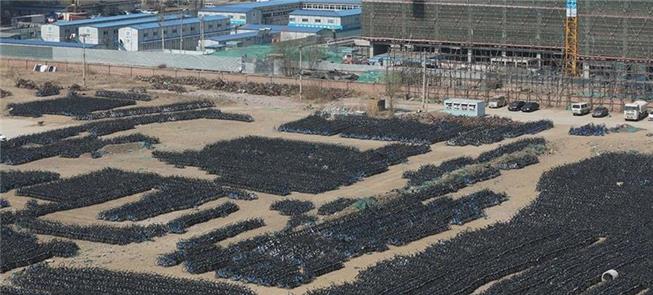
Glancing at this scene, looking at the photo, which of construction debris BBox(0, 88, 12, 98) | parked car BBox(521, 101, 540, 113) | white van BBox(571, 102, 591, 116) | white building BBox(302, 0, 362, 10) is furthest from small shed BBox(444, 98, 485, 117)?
white building BBox(302, 0, 362, 10)

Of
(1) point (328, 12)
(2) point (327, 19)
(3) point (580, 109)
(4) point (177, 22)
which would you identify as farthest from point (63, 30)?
(3) point (580, 109)

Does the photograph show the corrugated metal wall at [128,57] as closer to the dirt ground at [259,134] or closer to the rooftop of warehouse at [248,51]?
the rooftop of warehouse at [248,51]

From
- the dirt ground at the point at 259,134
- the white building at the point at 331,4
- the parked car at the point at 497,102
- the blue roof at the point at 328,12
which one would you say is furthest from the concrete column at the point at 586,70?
the white building at the point at 331,4

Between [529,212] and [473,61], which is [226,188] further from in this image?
[473,61]

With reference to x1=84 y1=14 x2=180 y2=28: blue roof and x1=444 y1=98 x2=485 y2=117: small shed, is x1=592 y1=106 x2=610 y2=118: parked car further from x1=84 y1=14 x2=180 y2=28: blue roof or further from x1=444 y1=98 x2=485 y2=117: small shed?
x1=84 y1=14 x2=180 y2=28: blue roof

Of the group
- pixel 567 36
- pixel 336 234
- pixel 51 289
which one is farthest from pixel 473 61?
pixel 51 289

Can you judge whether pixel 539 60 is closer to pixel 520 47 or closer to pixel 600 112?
pixel 520 47
